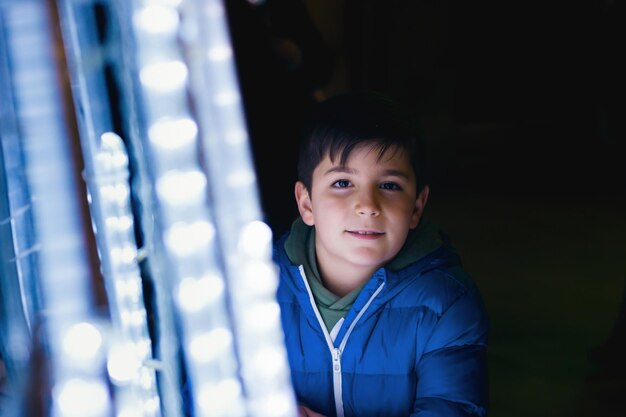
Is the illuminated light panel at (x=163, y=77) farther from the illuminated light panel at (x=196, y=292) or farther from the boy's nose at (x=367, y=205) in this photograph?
the boy's nose at (x=367, y=205)

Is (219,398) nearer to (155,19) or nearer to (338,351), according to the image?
(338,351)

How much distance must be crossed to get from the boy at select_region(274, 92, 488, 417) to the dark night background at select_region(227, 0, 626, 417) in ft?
1.17

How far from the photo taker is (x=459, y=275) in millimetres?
1021

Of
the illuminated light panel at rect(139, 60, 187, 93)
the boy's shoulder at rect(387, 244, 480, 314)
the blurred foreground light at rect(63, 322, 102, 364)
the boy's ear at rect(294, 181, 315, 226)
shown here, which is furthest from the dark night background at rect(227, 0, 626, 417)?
the blurred foreground light at rect(63, 322, 102, 364)

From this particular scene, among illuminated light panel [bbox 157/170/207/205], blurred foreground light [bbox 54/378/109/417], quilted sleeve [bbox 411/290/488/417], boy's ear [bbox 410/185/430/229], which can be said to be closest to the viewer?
blurred foreground light [bbox 54/378/109/417]

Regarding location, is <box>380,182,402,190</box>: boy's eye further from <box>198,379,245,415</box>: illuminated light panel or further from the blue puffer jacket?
<box>198,379,245,415</box>: illuminated light panel

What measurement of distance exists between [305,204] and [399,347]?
11.2 inches

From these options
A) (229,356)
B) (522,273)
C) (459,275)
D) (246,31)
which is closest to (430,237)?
(459,275)

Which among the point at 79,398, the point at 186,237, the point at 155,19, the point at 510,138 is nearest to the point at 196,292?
the point at 186,237

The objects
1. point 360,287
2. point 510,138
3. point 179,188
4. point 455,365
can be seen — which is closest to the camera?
point 179,188

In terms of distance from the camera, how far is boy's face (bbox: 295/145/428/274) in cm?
99

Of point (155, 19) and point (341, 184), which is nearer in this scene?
Result: point (155, 19)

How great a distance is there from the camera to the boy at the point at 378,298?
3.18 ft

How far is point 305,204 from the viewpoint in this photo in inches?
43.7
